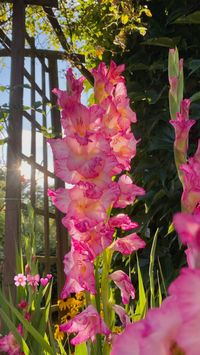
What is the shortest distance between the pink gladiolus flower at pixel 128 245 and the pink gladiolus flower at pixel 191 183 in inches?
6.3

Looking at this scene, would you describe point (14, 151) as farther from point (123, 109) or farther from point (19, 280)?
point (123, 109)

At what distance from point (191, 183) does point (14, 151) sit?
86.1 inches

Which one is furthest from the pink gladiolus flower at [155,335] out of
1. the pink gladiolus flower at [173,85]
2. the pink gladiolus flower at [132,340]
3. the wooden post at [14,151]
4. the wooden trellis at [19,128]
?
the wooden post at [14,151]

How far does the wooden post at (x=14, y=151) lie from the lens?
2389 millimetres

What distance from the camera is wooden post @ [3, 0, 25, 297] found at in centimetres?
239

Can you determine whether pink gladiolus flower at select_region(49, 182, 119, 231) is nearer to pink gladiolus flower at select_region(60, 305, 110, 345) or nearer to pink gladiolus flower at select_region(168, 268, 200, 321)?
pink gladiolus flower at select_region(60, 305, 110, 345)

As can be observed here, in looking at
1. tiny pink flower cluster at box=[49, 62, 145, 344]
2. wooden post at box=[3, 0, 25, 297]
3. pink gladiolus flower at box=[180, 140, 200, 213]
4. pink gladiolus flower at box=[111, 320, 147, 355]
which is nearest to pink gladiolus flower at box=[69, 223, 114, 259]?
tiny pink flower cluster at box=[49, 62, 145, 344]

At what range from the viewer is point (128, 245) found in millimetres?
646

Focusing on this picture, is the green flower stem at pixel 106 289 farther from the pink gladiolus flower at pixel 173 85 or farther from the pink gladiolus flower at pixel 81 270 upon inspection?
the pink gladiolus flower at pixel 173 85

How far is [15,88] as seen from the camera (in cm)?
267

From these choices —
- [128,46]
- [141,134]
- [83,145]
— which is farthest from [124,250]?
[128,46]

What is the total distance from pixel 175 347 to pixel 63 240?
3732mm

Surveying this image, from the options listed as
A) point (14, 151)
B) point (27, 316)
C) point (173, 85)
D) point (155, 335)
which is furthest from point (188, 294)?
point (14, 151)

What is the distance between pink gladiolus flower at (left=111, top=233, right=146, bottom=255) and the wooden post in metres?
1.70
